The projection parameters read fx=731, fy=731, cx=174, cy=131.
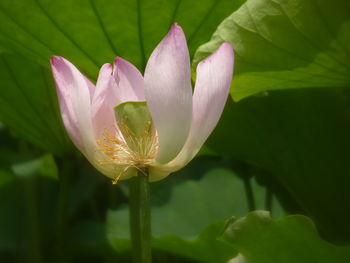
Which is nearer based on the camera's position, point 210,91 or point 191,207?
point 210,91

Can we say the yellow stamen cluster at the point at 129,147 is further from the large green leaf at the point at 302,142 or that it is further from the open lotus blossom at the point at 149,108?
the large green leaf at the point at 302,142

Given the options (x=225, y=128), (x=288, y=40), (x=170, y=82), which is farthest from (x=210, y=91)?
(x=225, y=128)

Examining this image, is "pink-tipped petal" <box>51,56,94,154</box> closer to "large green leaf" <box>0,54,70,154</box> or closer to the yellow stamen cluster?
the yellow stamen cluster

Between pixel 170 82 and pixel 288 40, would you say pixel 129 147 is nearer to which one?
pixel 170 82

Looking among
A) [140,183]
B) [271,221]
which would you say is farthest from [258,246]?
[140,183]

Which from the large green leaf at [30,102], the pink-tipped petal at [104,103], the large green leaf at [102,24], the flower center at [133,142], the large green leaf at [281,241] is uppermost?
the large green leaf at [102,24]

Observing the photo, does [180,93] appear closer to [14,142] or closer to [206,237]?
[206,237]

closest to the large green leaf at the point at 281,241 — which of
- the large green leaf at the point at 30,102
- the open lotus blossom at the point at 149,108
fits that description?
the open lotus blossom at the point at 149,108
